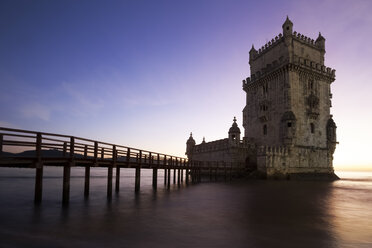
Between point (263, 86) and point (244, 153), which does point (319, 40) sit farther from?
point (244, 153)

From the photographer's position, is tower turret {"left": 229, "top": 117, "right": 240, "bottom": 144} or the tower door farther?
tower turret {"left": 229, "top": 117, "right": 240, "bottom": 144}

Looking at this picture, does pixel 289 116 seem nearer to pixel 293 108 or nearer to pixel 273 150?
pixel 293 108

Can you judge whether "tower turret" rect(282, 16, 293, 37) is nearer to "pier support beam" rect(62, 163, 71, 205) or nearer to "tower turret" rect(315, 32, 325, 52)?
"tower turret" rect(315, 32, 325, 52)

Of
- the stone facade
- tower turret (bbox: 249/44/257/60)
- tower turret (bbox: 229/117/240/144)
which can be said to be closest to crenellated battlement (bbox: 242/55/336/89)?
the stone facade

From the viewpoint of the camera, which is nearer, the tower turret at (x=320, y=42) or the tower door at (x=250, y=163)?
the tower door at (x=250, y=163)

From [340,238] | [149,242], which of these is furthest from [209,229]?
[340,238]

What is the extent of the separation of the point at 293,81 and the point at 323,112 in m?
8.34

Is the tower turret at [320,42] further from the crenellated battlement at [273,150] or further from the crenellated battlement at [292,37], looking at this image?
Result: the crenellated battlement at [273,150]

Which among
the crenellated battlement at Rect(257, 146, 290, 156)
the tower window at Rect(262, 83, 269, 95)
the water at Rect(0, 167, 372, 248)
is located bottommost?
the water at Rect(0, 167, 372, 248)

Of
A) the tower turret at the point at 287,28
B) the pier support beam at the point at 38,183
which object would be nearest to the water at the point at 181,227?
the pier support beam at the point at 38,183

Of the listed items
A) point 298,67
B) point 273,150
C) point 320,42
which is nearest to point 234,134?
point 273,150

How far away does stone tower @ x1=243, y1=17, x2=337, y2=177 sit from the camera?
36.7m

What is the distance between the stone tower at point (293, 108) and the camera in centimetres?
3672

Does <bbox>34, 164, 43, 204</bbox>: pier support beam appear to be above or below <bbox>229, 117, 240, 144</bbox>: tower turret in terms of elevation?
below
